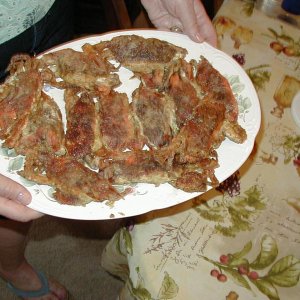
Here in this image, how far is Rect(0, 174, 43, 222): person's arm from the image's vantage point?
1036 millimetres

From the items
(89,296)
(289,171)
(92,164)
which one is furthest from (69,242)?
(289,171)

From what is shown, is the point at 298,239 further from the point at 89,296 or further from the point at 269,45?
the point at 89,296

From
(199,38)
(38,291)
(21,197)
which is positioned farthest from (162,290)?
(38,291)

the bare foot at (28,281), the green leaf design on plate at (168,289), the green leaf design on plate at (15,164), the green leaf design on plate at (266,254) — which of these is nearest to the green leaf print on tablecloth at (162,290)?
the green leaf design on plate at (168,289)

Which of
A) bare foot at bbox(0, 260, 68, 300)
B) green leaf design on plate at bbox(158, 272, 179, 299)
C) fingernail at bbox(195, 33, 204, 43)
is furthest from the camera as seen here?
bare foot at bbox(0, 260, 68, 300)

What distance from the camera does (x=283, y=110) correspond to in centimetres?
134

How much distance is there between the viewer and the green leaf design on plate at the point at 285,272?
1025 mm

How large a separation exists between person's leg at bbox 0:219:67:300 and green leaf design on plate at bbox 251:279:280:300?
3.20ft

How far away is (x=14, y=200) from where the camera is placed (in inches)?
41.6

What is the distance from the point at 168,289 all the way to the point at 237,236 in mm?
247

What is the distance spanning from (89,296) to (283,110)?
4.54 feet

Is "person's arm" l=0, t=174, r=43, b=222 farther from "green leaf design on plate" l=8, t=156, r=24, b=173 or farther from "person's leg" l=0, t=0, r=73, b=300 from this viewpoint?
"person's leg" l=0, t=0, r=73, b=300

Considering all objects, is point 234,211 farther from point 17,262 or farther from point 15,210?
point 17,262

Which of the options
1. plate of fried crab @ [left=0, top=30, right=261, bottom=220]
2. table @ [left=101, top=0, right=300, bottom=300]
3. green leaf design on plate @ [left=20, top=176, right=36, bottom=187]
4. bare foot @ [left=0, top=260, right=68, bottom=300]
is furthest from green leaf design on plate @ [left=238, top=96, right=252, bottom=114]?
bare foot @ [left=0, top=260, right=68, bottom=300]
